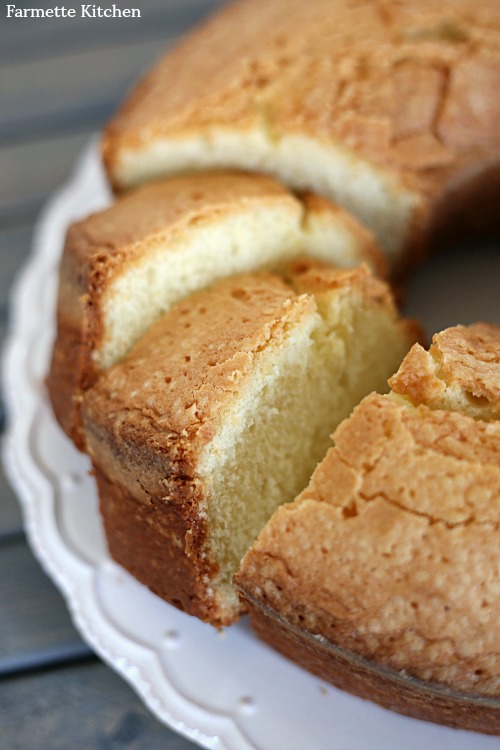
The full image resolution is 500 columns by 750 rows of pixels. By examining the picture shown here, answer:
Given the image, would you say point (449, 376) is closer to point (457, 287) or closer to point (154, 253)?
point (154, 253)

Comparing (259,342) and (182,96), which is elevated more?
(182,96)

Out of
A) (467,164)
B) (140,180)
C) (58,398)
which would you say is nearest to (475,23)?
(467,164)

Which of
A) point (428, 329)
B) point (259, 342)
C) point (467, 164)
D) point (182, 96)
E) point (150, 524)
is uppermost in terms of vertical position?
point (182, 96)

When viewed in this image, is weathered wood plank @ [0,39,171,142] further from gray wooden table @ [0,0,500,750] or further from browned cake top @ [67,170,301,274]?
browned cake top @ [67,170,301,274]

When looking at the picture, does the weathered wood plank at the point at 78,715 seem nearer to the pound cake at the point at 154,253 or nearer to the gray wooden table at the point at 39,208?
the gray wooden table at the point at 39,208

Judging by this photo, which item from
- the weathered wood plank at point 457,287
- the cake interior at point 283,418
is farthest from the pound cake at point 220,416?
the weathered wood plank at point 457,287

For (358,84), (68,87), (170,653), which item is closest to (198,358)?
(170,653)

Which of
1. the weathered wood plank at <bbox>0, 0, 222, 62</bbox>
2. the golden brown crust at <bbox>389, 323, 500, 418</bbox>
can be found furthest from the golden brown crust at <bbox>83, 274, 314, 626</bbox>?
the weathered wood plank at <bbox>0, 0, 222, 62</bbox>

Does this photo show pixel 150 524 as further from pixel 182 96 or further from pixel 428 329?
pixel 182 96
